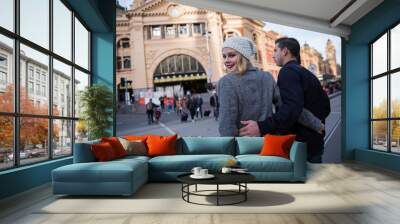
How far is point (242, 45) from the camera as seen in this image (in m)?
9.11

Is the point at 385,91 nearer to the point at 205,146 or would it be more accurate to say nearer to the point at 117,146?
the point at 205,146

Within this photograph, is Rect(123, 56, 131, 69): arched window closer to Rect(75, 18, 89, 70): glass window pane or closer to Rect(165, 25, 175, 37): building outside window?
Rect(75, 18, 89, 70): glass window pane

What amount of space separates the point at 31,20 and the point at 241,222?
171 inches

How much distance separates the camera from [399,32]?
8.02 meters

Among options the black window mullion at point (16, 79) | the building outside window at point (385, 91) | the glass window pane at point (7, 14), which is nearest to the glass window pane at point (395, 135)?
the building outside window at point (385, 91)

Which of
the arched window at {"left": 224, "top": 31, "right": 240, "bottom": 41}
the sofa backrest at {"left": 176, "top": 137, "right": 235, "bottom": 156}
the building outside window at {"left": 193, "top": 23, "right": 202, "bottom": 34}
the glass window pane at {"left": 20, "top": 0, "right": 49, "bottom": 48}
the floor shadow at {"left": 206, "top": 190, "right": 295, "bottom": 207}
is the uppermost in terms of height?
the building outside window at {"left": 193, "top": 23, "right": 202, "bottom": 34}

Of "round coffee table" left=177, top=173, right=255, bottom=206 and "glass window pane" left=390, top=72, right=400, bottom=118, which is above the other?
"glass window pane" left=390, top=72, right=400, bottom=118

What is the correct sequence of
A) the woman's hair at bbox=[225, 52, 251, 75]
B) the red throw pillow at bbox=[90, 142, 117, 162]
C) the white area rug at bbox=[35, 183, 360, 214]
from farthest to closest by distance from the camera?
the woman's hair at bbox=[225, 52, 251, 75] < the red throw pillow at bbox=[90, 142, 117, 162] < the white area rug at bbox=[35, 183, 360, 214]

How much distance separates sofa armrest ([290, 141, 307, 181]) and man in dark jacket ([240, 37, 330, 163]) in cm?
192

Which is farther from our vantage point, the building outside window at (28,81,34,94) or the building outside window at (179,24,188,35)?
the building outside window at (179,24,188,35)

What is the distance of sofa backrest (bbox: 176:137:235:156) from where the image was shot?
688cm

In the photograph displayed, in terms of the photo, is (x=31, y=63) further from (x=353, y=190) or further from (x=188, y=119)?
(x=353, y=190)

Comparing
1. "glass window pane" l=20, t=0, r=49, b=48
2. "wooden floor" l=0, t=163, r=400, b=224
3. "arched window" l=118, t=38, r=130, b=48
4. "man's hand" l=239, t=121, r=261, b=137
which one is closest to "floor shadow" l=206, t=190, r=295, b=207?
"wooden floor" l=0, t=163, r=400, b=224

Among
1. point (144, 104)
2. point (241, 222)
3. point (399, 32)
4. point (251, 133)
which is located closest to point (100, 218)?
point (241, 222)
